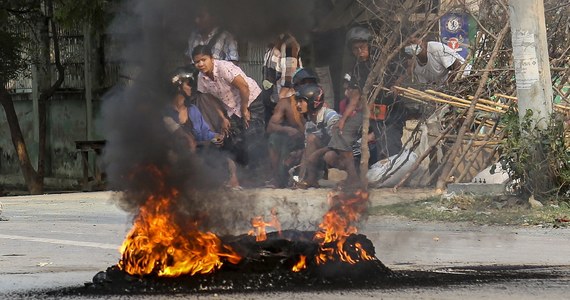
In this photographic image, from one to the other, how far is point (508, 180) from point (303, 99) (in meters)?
2.41

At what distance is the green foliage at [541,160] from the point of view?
12320 millimetres

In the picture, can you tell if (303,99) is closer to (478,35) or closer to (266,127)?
(266,127)

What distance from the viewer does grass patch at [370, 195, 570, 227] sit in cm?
1162

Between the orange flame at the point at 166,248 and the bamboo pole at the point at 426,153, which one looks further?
the bamboo pole at the point at 426,153

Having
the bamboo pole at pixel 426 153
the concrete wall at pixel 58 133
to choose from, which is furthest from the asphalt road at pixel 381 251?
the concrete wall at pixel 58 133

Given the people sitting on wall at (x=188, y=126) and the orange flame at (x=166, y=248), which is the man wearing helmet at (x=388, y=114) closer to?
the people sitting on wall at (x=188, y=126)

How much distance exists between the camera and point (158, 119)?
301 inches

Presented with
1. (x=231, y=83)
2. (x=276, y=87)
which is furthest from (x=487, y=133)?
(x=231, y=83)

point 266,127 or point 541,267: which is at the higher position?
point 266,127

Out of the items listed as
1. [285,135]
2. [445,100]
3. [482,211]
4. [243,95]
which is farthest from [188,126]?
[445,100]

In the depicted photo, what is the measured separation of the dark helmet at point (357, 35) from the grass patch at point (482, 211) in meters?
1.67

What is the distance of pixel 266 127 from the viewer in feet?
39.0

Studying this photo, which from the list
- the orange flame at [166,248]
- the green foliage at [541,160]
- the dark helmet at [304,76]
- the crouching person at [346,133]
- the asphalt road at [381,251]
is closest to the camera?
the asphalt road at [381,251]

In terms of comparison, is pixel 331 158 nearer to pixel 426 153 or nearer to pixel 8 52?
pixel 426 153
